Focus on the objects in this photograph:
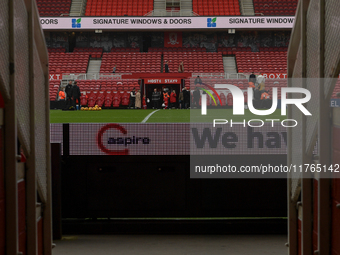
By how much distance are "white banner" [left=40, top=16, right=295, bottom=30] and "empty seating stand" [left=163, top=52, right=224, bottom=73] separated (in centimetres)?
232

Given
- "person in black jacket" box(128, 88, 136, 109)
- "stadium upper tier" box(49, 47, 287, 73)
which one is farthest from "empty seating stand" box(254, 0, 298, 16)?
"person in black jacket" box(128, 88, 136, 109)

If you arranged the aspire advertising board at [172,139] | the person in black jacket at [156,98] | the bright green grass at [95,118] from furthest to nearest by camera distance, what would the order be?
1. the person in black jacket at [156,98]
2. the bright green grass at [95,118]
3. the aspire advertising board at [172,139]

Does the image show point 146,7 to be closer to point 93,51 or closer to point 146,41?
point 146,41

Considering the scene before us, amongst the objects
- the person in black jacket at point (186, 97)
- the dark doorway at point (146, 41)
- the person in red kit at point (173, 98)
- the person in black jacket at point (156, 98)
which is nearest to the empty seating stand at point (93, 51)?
the dark doorway at point (146, 41)

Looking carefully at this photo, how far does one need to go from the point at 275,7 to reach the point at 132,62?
559 inches

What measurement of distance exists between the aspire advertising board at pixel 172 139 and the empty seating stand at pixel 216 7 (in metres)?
34.8

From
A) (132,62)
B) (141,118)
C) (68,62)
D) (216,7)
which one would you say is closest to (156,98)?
(132,62)

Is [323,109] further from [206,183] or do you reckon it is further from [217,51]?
[217,51]

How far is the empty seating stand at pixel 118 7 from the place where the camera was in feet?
131

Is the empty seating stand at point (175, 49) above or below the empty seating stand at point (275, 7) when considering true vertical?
below

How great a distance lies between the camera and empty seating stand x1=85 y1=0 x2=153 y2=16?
39844 millimetres

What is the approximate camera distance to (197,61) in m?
36.5

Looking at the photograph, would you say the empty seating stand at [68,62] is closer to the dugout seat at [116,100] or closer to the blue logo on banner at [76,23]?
the blue logo on banner at [76,23]

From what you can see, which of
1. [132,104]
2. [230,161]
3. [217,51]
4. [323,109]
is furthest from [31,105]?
[217,51]
